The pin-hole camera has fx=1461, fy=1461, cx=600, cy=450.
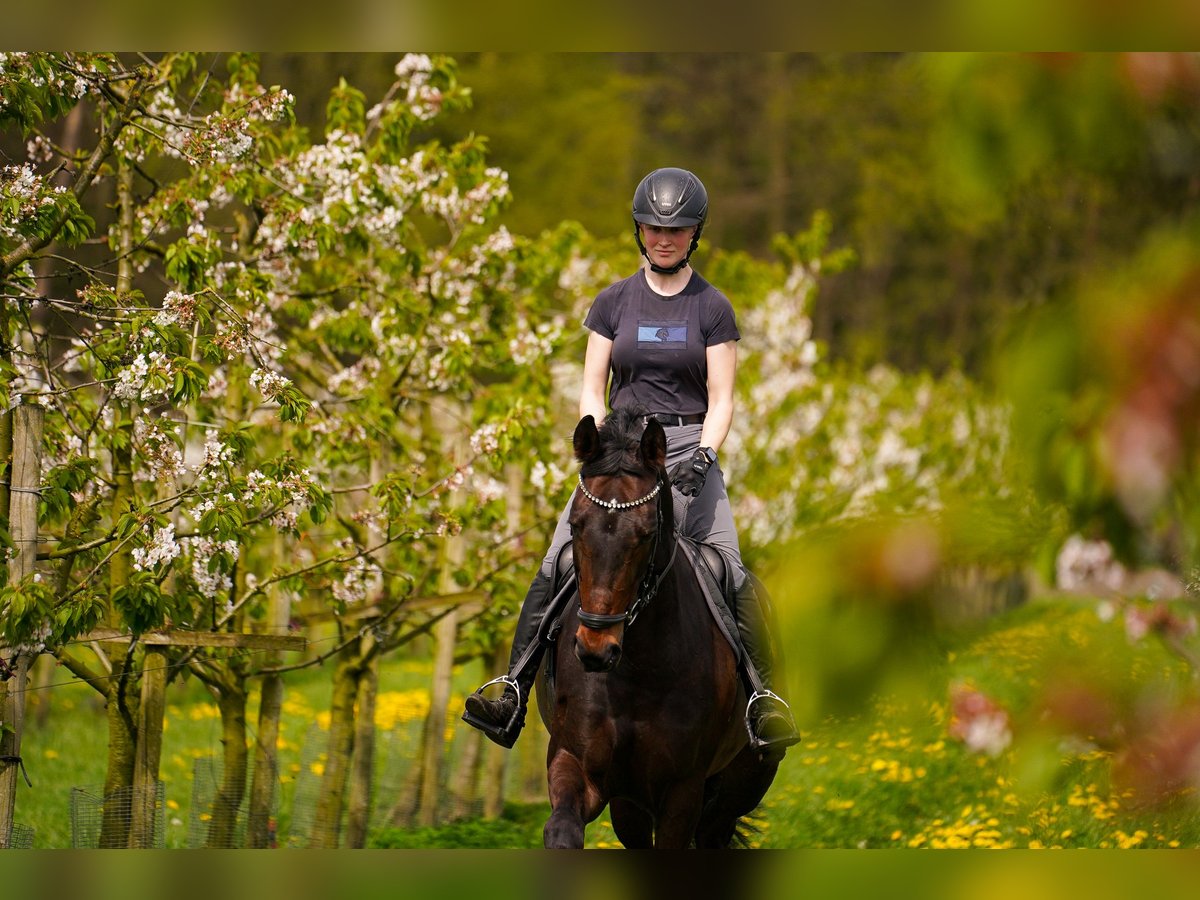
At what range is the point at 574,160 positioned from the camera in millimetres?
38656

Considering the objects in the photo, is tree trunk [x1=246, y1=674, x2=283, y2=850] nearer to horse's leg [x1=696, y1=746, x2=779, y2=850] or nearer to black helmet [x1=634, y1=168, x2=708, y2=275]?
horse's leg [x1=696, y1=746, x2=779, y2=850]

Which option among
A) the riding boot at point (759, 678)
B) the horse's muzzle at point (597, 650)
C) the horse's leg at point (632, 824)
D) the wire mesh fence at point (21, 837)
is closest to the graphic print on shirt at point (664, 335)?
the riding boot at point (759, 678)

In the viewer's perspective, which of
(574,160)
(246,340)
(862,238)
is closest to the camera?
(246,340)

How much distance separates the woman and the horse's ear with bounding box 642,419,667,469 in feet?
1.88

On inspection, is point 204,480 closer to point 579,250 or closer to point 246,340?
point 246,340

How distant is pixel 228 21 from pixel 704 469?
3.22 m

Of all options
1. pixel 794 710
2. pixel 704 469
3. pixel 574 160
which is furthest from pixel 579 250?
pixel 574 160

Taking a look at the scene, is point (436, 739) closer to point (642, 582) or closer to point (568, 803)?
point (568, 803)

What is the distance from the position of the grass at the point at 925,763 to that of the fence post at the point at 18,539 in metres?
2.73

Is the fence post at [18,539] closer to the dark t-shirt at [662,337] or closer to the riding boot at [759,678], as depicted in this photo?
the dark t-shirt at [662,337]

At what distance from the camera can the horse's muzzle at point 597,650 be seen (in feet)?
17.2

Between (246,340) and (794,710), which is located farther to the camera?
(246,340)

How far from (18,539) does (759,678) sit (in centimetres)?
348

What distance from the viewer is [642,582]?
18.7 feet
